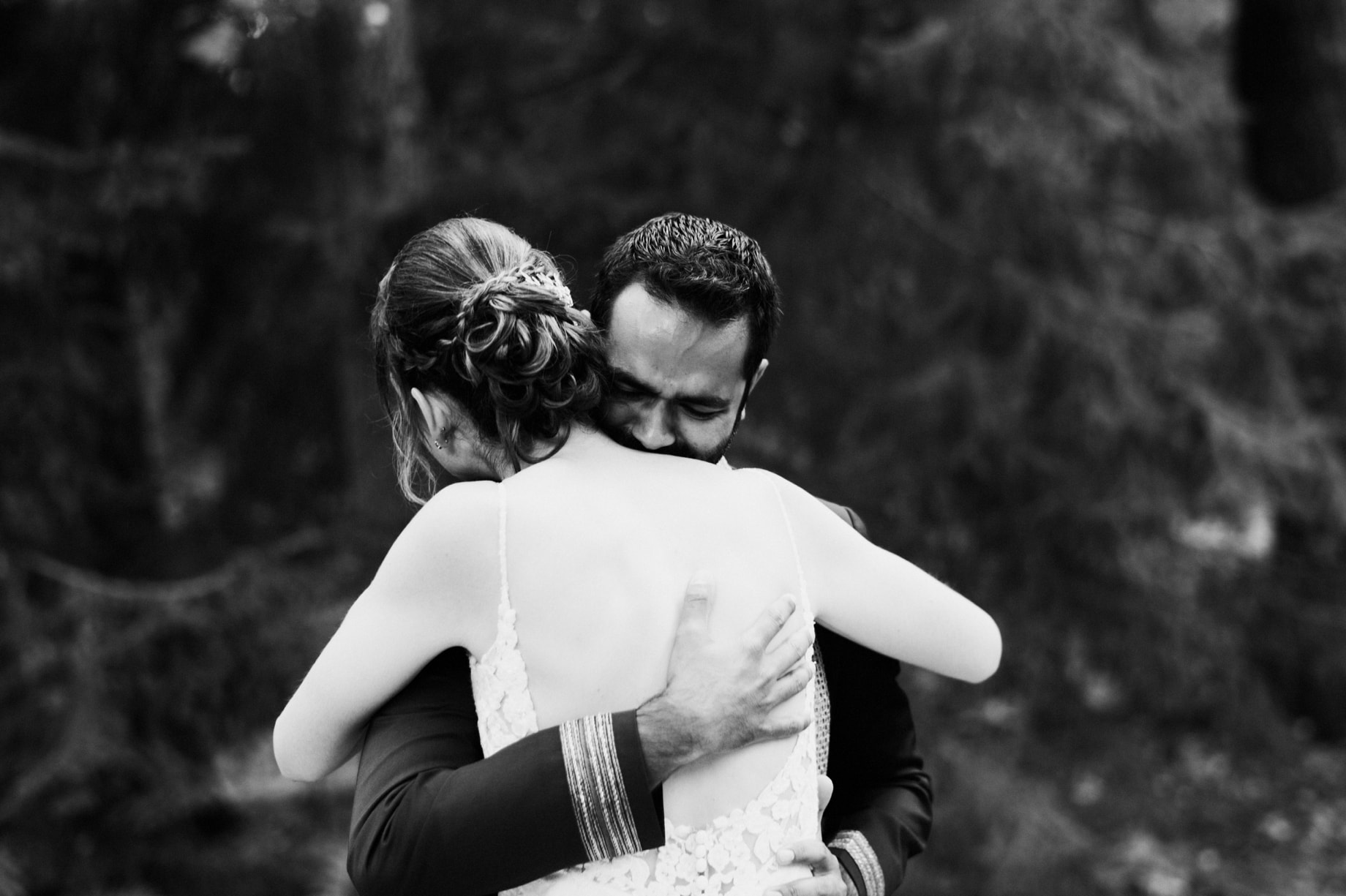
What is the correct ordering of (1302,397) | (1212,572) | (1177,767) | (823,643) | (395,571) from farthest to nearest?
(1177,767) < (1302,397) < (1212,572) < (823,643) < (395,571)

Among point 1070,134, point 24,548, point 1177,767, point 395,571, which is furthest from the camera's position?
point 1177,767

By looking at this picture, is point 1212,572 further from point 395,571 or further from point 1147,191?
point 395,571

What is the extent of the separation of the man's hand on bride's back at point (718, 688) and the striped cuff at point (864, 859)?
33 centimetres

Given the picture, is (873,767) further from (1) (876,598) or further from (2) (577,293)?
(2) (577,293)

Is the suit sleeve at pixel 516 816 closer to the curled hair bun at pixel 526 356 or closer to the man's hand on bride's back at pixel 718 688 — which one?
the man's hand on bride's back at pixel 718 688

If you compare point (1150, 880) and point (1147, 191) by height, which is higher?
point (1147, 191)

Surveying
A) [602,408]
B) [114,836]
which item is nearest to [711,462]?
[602,408]

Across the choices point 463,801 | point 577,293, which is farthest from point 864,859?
point 577,293

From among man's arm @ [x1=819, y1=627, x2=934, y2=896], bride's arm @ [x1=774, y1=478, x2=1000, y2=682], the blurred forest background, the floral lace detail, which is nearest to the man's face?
bride's arm @ [x1=774, y1=478, x2=1000, y2=682]

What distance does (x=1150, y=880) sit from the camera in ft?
18.4

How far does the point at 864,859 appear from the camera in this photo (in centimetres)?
186

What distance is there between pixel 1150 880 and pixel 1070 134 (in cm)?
335

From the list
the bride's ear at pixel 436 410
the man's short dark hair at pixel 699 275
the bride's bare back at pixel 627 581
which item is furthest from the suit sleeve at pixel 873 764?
the bride's ear at pixel 436 410

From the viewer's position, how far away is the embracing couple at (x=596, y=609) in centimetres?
151
